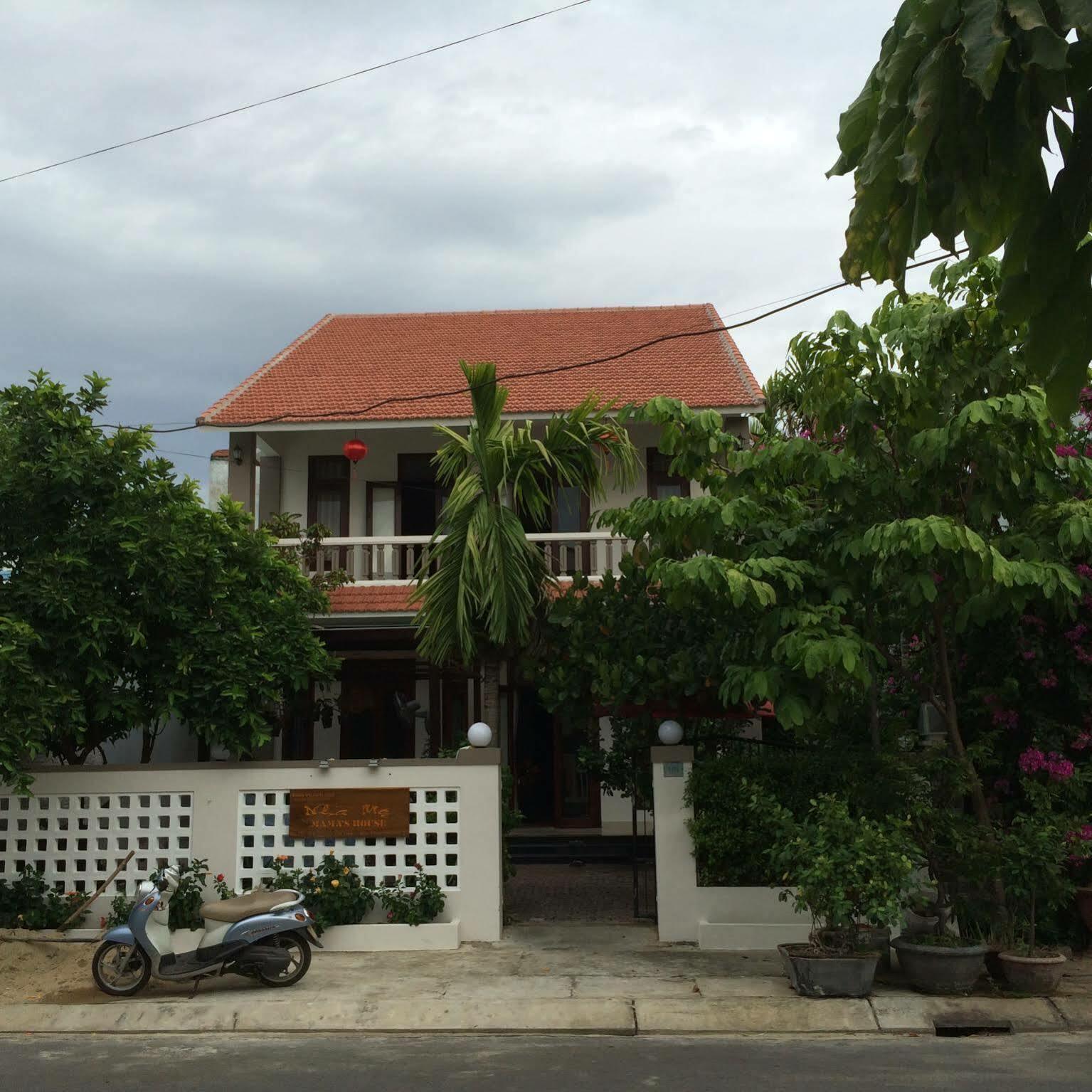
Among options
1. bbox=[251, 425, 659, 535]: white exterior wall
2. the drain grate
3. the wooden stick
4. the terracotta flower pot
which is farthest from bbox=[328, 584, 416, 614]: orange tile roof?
the drain grate

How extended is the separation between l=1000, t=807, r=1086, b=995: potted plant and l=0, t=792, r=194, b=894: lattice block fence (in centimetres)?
700

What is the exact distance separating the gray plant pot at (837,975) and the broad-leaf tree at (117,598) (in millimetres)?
5412

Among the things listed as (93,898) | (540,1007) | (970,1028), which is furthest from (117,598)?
(970,1028)

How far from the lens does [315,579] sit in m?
13.4

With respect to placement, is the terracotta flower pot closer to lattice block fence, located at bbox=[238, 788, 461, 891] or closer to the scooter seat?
lattice block fence, located at bbox=[238, 788, 461, 891]

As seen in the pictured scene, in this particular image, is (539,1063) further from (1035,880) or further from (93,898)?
(93,898)

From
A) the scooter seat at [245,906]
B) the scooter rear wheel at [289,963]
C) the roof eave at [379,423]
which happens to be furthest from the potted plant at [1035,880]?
the roof eave at [379,423]

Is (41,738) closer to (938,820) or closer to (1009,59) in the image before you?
(938,820)

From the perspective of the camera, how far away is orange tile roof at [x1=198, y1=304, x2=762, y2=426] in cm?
1630

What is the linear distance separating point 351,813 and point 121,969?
2433 millimetres

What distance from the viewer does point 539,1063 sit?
274 inches

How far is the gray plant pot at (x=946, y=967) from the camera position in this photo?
8281 millimetres

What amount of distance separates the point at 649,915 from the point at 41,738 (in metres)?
5.90

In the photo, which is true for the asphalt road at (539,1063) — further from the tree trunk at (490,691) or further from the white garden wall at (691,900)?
the tree trunk at (490,691)
